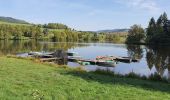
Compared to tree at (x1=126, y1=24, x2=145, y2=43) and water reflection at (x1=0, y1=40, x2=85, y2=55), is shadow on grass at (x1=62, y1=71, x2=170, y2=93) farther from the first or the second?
tree at (x1=126, y1=24, x2=145, y2=43)

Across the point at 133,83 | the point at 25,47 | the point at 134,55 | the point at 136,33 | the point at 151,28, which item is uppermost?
the point at 151,28

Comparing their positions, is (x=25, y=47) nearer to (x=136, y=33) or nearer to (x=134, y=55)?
(x=134, y=55)

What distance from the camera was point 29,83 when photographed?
13016 millimetres

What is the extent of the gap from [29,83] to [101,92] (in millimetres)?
3361

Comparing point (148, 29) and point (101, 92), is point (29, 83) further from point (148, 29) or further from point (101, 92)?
point (148, 29)

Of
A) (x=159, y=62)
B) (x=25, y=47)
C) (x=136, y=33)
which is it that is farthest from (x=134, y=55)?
(x=136, y=33)

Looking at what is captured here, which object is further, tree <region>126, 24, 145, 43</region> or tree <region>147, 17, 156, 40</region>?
tree <region>126, 24, 145, 43</region>

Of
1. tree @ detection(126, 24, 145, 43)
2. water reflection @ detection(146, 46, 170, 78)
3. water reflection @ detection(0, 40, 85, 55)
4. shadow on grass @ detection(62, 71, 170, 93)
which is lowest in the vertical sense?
water reflection @ detection(146, 46, 170, 78)

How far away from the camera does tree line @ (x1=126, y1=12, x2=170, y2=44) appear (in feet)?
366

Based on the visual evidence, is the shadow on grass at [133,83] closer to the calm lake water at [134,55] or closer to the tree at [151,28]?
the calm lake water at [134,55]

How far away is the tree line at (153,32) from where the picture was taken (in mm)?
111500

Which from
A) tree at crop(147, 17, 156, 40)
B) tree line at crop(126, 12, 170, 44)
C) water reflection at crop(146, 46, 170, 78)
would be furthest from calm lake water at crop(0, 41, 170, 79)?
tree at crop(147, 17, 156, 40)

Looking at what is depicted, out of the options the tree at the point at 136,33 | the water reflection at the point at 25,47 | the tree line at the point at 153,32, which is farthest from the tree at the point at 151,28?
the water reflection at the point at 25,47

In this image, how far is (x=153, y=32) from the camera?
115 m
